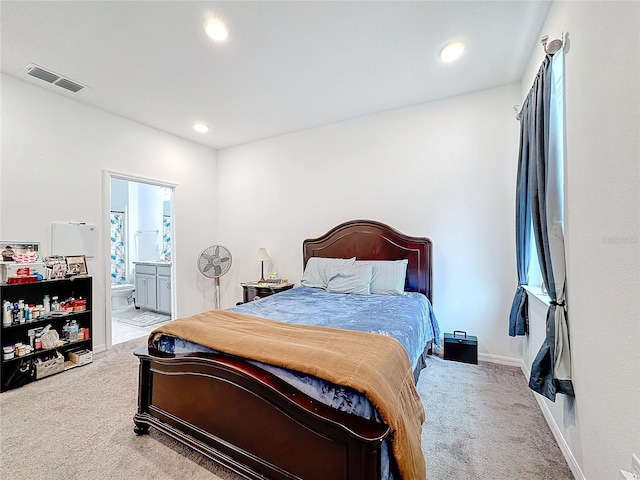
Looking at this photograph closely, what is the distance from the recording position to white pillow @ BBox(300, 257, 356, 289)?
3281 mm

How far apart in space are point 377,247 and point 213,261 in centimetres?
235

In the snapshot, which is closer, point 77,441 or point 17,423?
point 77,441

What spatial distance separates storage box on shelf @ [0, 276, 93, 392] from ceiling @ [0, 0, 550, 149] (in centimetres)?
207

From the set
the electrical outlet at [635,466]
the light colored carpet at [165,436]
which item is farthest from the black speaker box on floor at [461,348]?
the electrical outlet at [635,466]

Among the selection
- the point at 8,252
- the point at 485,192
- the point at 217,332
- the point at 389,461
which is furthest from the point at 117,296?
the point at 485,192

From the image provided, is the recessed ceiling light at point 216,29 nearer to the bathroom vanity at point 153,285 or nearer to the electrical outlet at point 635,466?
the electrical outlet at point 635,466

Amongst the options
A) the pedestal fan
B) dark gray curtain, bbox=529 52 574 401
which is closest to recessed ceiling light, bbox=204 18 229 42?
dark gray curtain, bbox=529 52 574 401

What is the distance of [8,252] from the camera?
8.42 ft

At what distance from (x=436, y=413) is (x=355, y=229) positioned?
6.81 ft

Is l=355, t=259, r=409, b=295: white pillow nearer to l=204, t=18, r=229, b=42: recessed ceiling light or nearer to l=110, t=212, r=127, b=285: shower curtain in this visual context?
l=204, t=18, r=229, b=42: recessed ceiling light

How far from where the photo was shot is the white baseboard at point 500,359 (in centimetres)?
278

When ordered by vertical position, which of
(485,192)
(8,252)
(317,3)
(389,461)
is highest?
(317,3)

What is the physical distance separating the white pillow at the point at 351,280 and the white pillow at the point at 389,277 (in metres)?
0.07

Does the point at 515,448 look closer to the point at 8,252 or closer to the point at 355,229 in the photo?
the point at 355,229
